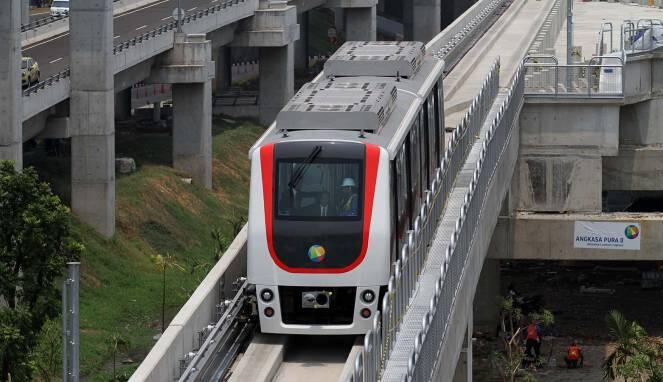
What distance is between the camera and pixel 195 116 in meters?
65.8

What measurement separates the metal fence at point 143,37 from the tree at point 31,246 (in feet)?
44.1

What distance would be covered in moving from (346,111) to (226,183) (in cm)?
4211

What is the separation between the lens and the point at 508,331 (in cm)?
5403

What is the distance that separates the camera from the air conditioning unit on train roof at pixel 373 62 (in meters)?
33.7

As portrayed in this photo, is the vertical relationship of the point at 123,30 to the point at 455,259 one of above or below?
above

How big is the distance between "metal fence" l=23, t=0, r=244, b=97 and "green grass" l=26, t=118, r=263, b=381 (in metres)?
4.54

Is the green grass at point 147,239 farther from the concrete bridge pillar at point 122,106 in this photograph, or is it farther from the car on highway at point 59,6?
the car on highway at point 59,6

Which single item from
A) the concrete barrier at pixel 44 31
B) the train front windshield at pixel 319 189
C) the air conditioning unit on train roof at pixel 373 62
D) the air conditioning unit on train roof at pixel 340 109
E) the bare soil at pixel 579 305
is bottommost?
the bare soil at pixel 579 305

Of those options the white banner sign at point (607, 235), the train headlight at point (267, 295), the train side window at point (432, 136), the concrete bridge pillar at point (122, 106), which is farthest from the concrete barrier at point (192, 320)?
the concrete bridge pillar at point (122, 106)

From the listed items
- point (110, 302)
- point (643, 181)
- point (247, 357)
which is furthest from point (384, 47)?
point (643, 181)

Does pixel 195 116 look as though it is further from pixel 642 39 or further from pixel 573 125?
pixel 642 39

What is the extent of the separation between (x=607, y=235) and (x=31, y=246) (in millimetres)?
25568

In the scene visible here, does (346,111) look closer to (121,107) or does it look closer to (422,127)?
(422,127)

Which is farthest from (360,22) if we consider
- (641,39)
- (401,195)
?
(401,195)
